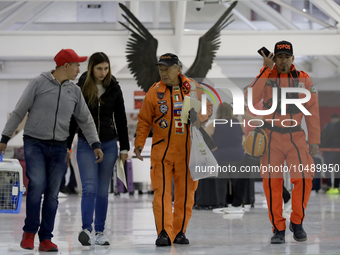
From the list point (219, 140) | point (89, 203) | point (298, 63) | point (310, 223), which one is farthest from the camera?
point (298, 63)

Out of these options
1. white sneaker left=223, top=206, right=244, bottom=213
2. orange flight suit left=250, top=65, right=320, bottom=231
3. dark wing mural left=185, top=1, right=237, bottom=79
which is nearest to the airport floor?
white sneaker left=223, top=206, right=244, bottom=213

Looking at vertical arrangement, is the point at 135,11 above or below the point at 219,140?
above

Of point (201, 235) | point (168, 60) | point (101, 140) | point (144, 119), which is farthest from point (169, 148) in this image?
point (201, 235)

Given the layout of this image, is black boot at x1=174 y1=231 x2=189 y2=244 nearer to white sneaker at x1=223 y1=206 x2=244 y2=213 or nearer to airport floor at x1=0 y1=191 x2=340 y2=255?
airport floor at x1=0 y1=191 x2=340 y2=255

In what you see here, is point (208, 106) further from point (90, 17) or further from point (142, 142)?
point (90, 17)

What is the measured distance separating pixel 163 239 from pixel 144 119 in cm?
86

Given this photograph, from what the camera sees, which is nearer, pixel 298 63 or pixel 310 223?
pixel 310 223

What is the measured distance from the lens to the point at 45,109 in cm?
332

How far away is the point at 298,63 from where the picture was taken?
58.7ft

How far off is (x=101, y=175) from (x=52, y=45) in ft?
27.1

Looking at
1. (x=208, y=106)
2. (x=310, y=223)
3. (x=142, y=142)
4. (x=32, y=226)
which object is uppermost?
(x=208, y=106)

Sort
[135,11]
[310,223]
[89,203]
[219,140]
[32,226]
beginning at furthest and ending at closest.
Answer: [135,11]
[219,140]
[310,223]
[89,203]
[32,226]

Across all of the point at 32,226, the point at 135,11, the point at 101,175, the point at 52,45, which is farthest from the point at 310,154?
the point at 52,45

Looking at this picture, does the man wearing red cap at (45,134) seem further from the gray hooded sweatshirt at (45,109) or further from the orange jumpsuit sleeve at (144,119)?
the orange jumpsuit sleeve at (144,119)
